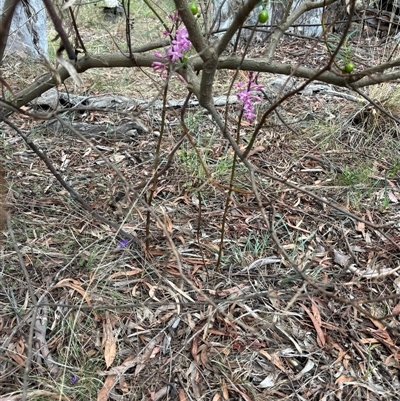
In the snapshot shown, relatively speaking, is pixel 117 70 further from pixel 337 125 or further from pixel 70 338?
pixel 70 338

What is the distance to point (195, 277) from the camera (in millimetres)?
1634

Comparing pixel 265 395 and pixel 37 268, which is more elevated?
pixel 37 268

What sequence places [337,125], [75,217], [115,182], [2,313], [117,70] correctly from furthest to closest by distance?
[117,70], [337,125], [115,182], [75,217], [2,313]

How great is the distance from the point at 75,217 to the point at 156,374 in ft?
2.56

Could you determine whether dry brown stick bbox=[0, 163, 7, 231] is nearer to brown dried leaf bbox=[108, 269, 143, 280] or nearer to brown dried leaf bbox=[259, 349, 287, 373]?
brown dried leaf bbox=[108, 269, 143, 280]

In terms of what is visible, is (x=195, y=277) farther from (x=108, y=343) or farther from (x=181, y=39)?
(x=181, y=39)

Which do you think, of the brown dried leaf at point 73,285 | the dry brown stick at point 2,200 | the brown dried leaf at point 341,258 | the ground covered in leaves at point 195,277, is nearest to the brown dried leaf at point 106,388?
the ground covered in leaves at point 195,277

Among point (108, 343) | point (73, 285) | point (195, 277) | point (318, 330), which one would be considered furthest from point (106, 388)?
point (318, 330)

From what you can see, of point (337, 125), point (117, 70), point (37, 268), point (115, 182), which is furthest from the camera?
point (117, 70)

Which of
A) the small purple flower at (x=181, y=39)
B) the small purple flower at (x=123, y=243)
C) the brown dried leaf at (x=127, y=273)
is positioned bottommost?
the brown dried leaf at (x=127, y=273)

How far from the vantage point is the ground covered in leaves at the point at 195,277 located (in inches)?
52.1

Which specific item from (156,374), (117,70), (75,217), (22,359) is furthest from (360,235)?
(117,70)

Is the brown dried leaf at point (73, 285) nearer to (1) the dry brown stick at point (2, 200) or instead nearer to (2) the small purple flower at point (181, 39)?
(1) the dry brown stick at point (2, 200)

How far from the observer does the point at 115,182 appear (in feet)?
6.74
